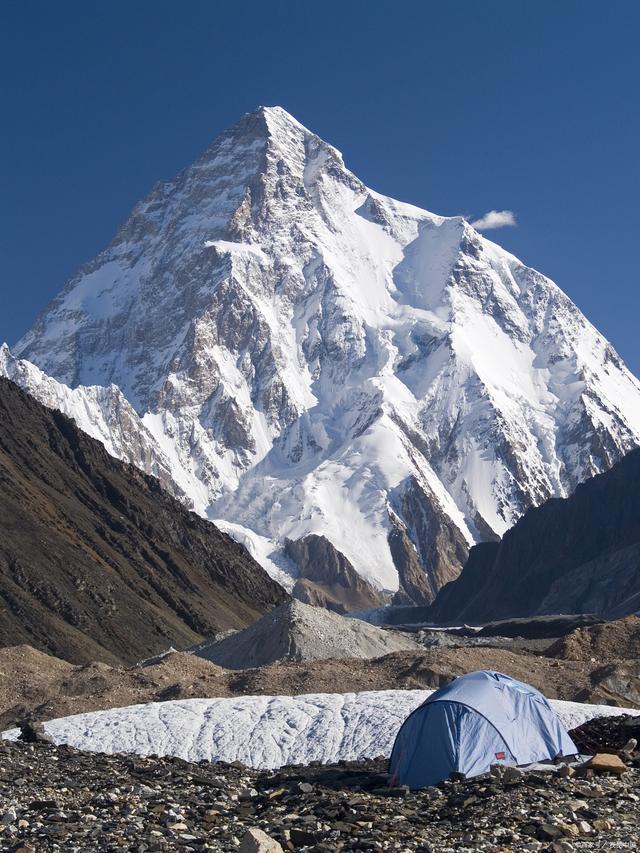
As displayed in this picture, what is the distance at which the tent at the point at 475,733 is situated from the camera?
24.0m

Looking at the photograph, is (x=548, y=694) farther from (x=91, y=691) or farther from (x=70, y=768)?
(x=70, y=768)

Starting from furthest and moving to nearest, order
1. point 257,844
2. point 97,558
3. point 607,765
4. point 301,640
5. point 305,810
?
point 97,558 < point 301,640 < point 607,765 < point 305,810 < point 257,844

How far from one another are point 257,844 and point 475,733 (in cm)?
956

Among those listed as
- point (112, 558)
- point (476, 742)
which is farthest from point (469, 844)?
point (112, 558)

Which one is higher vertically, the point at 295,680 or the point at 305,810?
the point at 295,680

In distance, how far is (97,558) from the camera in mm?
121500

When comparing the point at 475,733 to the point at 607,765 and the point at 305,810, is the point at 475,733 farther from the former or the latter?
the point at 305,810

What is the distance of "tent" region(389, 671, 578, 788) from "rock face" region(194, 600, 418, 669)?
35700 mm

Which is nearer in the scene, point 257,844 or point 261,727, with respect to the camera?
point 257,844

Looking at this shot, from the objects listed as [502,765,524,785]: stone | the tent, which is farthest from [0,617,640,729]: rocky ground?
[502,765,524,785]: stone

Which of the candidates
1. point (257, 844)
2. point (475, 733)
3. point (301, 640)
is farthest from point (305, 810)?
point (301, 640)

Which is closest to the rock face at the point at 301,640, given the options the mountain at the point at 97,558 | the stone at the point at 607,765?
the mountain at the point at 97,558

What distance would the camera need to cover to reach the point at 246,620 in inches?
5359

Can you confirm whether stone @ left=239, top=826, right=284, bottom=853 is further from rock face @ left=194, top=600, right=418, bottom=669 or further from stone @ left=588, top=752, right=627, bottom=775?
rock face @ left=194, top=600, right=418, bottom=669
